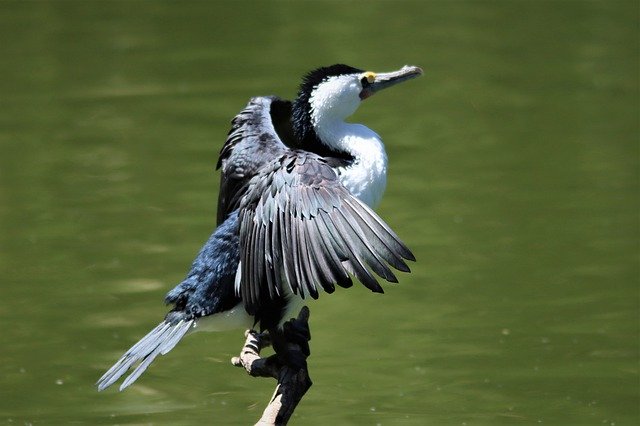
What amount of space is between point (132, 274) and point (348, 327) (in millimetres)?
1443

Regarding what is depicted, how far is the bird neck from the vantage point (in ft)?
15.9

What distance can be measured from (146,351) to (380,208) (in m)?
4.54

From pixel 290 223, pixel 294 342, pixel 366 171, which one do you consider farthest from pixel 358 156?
pixel 294 342

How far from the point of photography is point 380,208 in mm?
8852

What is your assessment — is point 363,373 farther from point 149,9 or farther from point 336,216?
point 149,9

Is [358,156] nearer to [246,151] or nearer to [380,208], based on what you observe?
[246,151]

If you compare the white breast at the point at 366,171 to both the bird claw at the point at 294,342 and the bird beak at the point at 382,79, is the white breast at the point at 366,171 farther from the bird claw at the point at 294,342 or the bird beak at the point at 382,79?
the bird claw at the point at 294,342

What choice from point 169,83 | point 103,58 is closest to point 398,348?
point 169,83

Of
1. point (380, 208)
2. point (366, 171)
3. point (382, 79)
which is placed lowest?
point (380, 208)

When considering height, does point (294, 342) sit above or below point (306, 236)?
below

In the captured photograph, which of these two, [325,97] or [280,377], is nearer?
[280,377]

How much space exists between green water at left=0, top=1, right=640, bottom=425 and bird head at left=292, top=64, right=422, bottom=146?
6.29 feet

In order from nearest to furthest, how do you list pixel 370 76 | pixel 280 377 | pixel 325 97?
pixel 280 377 < pixel 325 97 < pixel 370 76

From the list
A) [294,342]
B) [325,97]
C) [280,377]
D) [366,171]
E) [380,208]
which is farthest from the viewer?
[380,208]
